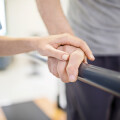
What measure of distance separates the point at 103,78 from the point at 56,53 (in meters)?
0.21

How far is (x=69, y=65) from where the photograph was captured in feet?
1.91

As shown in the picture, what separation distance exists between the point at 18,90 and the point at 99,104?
5.50ft

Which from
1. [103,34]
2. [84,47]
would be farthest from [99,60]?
[84,47]

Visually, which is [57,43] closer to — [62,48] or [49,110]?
[62,48]

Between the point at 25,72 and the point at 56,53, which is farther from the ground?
the point at 56,53

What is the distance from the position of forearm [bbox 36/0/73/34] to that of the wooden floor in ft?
4.64

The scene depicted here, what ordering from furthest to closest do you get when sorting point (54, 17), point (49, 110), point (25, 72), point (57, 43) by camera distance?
point (25, 72)
point (49, 110)
point (54, 17)
point (57, 43)

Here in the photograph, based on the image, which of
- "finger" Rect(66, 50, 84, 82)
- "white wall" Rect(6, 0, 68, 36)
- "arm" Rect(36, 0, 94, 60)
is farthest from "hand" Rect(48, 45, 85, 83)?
"white wall" Rect(6, 0, 68, 36)

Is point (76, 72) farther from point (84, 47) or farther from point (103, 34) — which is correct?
Result: point (103, 34)

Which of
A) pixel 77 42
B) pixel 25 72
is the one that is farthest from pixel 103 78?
pixel 25 72

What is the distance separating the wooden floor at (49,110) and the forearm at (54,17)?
1.41 meters

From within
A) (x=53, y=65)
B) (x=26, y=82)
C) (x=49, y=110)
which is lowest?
(x=49, y=110)

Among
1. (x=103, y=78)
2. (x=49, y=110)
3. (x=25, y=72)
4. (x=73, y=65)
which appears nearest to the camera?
(x=103, y=78)

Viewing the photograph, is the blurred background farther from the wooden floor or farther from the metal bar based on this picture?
the metal bar
